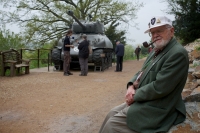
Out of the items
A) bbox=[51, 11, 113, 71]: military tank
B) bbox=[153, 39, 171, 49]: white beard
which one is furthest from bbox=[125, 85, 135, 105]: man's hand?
bbox=[51, 11, 113, 71]: military tank

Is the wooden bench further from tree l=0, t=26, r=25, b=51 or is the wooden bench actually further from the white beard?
the white beard

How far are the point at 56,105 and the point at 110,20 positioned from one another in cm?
1923

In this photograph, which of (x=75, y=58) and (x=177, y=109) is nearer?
(x=177, y=109)

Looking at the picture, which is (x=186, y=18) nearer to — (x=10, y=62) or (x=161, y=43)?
(x=10, y=62)

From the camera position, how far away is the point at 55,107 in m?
5.64

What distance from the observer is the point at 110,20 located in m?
24.2

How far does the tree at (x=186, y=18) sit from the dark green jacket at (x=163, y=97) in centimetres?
1175

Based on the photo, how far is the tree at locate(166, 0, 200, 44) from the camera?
13.6m

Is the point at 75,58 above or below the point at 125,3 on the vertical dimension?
below

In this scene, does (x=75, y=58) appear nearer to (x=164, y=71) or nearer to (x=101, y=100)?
(x=101, y=100)

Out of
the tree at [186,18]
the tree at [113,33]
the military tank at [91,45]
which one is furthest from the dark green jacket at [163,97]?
the tree at [113,33]

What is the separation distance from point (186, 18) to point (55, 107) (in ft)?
35.4

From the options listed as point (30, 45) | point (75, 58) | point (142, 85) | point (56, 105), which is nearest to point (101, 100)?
point (56, 105)

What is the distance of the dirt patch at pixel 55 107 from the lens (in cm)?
438
